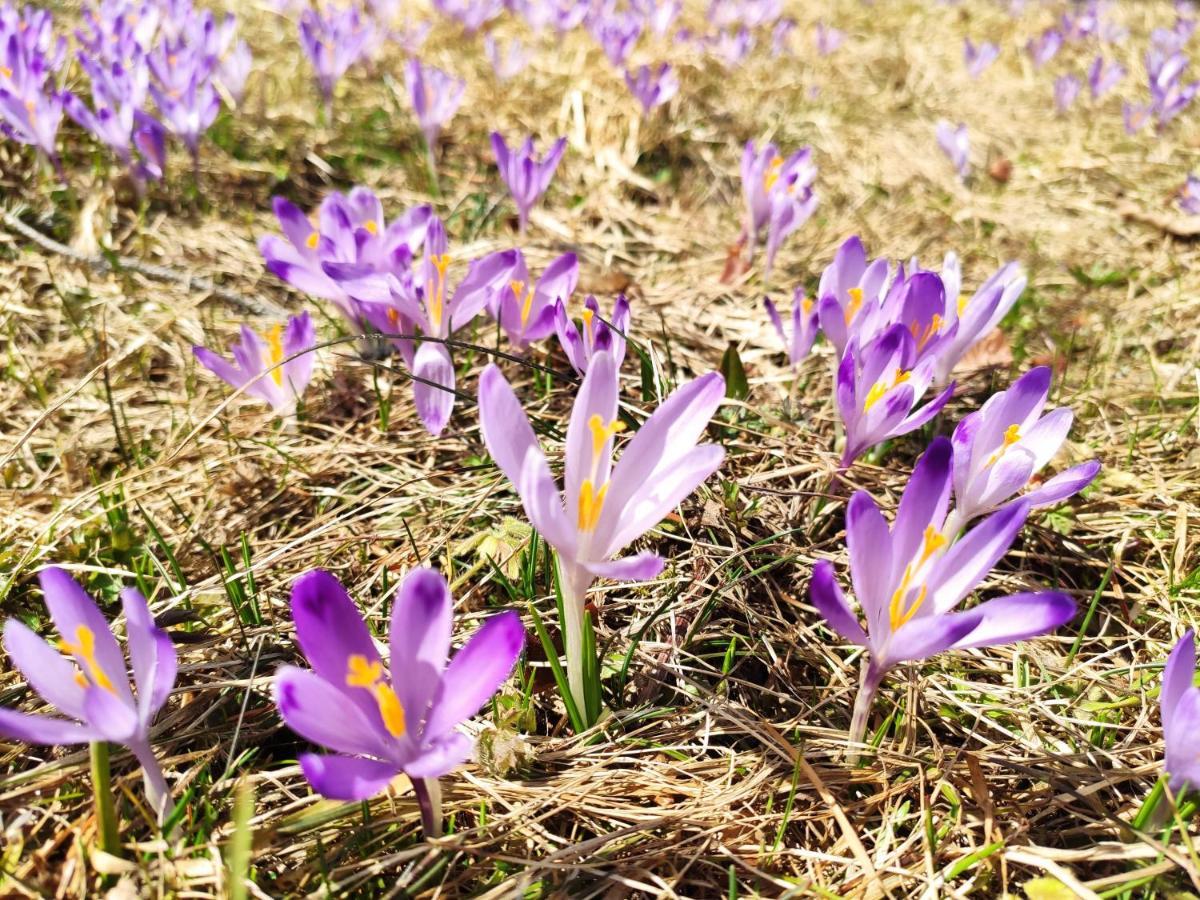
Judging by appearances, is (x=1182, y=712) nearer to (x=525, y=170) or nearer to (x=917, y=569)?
(x=917, y=569)

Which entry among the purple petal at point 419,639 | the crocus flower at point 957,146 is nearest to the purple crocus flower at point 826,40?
the crocus flower at point 957,146

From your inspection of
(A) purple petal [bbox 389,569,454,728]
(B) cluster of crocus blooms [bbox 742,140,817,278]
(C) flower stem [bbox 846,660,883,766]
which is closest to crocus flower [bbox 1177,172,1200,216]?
(B) cluster of crocus blooms [bbox 742,140,817,278]

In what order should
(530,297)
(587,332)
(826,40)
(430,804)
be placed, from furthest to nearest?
(826,40) < (530,297) < (587,332) < (430,804)

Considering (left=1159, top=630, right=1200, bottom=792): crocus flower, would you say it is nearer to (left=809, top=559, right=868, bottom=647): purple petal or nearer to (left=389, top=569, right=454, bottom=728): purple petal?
(left=809, top=559, right=868, bottom=647): purple petal

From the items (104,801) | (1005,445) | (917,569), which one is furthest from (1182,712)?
(104,801)

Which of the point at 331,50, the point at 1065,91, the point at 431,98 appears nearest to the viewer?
the point at 431,98

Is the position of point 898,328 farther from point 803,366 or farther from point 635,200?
point 635,200
